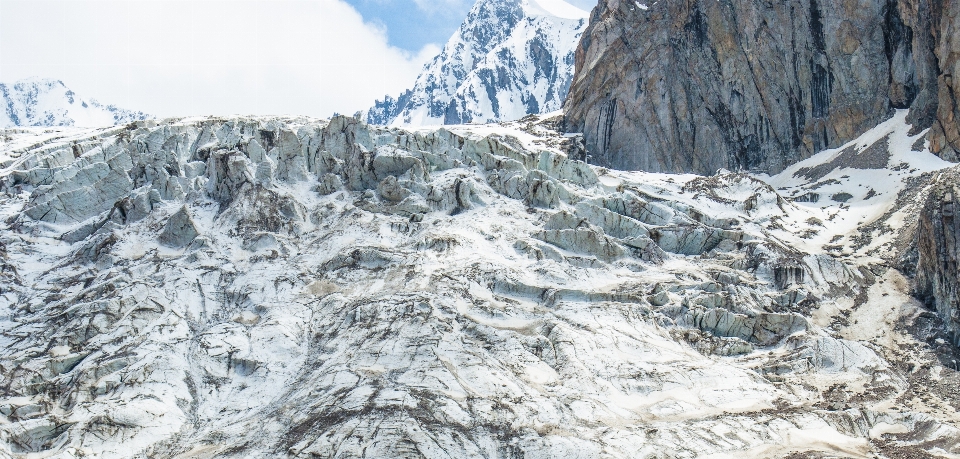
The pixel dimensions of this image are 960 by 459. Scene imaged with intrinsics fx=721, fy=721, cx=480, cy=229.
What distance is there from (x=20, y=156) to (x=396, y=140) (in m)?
44.2

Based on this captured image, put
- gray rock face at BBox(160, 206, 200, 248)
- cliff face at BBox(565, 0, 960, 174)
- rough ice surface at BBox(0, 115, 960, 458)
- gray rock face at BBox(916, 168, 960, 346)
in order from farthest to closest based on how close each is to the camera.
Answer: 1. cliff face at BBox(565, 0, 960, 174)
2. gray rock face at BBox(160, 206, 200, 248)
3. gray rock face at BBox(916, 168, 960, 346)
4. rough ice surface at BBox(0, 115, 960, 458)

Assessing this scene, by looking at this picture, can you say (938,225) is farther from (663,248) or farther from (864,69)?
(864,69)

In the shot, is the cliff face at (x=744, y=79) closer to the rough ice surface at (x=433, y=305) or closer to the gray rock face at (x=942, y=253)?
the rough ice surface at (x=433, y=305)

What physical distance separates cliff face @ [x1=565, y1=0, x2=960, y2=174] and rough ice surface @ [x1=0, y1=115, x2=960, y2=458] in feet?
44.9

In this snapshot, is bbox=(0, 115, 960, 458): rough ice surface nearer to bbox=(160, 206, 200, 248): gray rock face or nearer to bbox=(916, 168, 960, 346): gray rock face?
bbox=(160, 206, 200, 248): gray rock face

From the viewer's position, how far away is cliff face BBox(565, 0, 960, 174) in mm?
101625

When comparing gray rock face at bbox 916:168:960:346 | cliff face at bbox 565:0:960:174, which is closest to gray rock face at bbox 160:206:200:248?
gray rock face at bbox 916:168:960:346

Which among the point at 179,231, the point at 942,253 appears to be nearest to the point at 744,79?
the point at 942,253

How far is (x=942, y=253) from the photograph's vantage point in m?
55.3

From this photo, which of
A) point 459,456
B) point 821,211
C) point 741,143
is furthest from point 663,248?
point 741,143

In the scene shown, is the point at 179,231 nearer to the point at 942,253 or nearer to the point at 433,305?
the point at 433,305

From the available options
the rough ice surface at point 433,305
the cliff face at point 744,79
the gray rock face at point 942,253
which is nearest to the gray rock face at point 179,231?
the rough ice surface at point 433,305

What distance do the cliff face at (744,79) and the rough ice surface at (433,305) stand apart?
1369 cm

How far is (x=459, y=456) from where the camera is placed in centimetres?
3644
